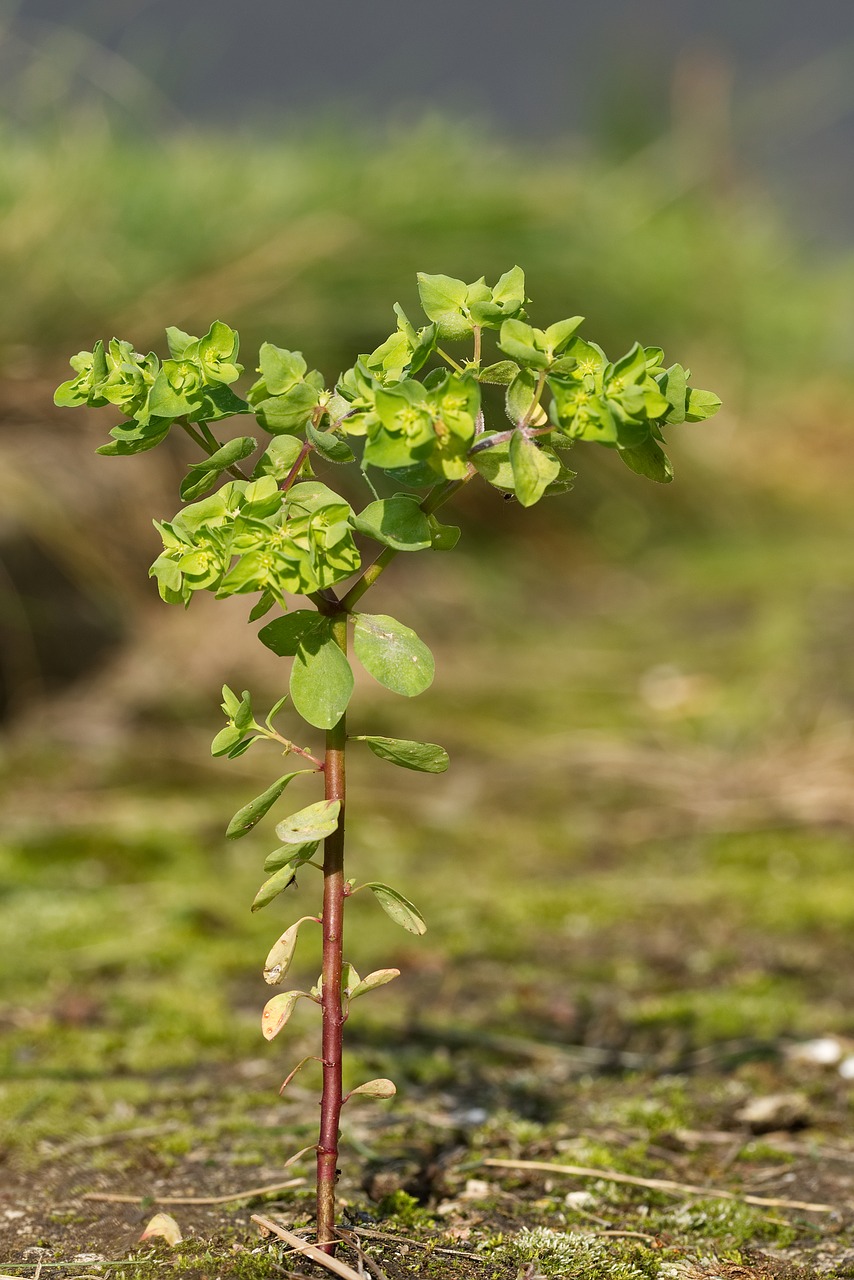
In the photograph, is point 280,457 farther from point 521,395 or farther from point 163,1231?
point 163,1231

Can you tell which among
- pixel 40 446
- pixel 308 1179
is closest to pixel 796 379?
pixel 40 446

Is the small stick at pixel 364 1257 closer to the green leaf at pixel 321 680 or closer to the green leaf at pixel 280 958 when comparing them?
the green leaf at pixel 280 958

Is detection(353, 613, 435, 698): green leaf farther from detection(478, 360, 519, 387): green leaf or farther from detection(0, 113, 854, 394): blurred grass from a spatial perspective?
detection(0, 113, 854, 394): blurred grass

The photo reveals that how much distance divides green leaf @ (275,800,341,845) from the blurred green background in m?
0.60

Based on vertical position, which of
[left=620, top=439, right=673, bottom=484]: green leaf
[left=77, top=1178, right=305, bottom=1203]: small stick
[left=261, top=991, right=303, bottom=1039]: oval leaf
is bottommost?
[left=77, top=1178, right=305, bottom=1203]: small stick

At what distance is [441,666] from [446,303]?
2599 mm

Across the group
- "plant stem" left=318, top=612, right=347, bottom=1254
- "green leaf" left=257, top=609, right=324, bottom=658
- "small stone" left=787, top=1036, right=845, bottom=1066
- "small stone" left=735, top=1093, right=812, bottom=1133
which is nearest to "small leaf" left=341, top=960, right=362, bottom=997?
"plant stem" left=318, top=612, right=347, bottom=1254

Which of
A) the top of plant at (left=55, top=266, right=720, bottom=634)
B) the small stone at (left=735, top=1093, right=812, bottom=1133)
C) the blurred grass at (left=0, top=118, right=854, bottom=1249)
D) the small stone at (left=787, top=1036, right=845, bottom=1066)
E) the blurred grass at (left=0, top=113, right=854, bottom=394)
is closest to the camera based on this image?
the top of plant at (left=55, top=266, right=720, bottom=634)

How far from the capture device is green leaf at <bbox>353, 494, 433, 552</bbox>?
83 centimetres

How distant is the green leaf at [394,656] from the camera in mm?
836

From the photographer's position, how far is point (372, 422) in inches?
30.7

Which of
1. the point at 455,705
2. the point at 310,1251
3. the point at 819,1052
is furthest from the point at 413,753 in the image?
the point at 455,705

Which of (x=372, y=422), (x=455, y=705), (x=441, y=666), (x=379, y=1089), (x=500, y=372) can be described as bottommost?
(x=379, y=1089)

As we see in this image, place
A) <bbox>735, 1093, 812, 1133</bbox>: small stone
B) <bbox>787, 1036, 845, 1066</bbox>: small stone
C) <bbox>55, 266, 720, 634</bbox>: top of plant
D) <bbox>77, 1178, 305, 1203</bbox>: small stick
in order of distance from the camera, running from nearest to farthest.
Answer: <bbox>55, 266, 720, 634</bbox>: top of plant < <bbox>77, 1178, 305, 1203</bbox>: small stick < <bbox>735, 1093, 812, 1133</bbox>: small stone < <bbox>787, 1036, 845, 1066</bbox>: small stone
